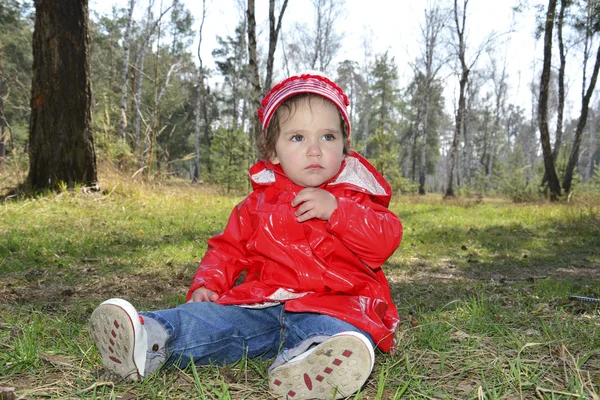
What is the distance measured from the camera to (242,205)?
80.7 inches

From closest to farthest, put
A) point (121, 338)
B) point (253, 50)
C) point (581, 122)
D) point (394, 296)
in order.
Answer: point (121, 338), point (394, 296), point (253, 50), point (581, 122)

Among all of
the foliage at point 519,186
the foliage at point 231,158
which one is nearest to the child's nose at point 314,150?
the foliage at point 231,158

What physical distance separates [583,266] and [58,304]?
4.52 meters

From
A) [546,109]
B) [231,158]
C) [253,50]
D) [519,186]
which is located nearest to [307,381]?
[253,50]

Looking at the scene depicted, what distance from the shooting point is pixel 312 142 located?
1.83m

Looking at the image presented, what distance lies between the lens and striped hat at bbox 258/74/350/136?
1828 millimetres

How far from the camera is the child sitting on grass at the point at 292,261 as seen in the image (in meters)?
1.60

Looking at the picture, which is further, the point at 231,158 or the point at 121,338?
the point at 231,158

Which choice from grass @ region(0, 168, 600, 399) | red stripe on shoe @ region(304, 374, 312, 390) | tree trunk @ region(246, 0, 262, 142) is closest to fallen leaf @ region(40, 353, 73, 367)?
Result: grass @ region(0, 168, 600, 399)

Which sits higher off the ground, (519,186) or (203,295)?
(519,186)

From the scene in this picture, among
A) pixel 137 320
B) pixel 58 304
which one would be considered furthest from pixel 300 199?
pixel 58 304

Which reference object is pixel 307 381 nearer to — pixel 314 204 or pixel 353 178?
pixel 314 204

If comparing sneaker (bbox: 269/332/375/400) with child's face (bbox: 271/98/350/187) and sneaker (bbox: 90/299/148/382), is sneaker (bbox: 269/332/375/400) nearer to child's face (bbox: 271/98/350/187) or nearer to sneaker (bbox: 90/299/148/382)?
sneaker (bbox: 90/299/148/382)

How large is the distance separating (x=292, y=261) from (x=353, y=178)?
0.49 metres
